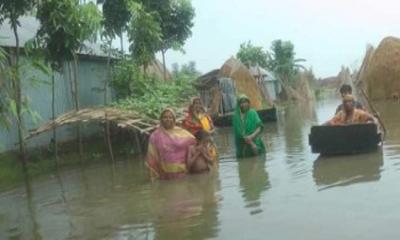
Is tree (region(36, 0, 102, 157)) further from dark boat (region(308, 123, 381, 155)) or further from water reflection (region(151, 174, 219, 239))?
dark boat (region(308, 123, 381, 155))

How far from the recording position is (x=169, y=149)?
10289 millimetres

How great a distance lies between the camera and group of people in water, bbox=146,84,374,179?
408 inches

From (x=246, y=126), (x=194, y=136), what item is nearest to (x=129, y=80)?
(x=246, y=126)

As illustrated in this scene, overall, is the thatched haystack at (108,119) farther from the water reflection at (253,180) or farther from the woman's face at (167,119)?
the woman's face at (167,119)

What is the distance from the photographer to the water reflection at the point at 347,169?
28.7 feet

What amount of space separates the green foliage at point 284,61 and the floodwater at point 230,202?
145 feet

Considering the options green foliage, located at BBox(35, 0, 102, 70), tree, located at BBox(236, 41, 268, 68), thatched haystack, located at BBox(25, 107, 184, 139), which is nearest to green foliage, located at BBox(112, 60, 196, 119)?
thatched haystack, located at BBox(25, 107, 184, 139)

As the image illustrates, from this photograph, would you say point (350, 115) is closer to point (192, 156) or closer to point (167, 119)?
point (192, 156)

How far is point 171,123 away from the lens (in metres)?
10.4

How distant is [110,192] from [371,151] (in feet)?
14.5

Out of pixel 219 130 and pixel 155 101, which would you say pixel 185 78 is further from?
pixel 155 101

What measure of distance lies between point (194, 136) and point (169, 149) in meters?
1.10

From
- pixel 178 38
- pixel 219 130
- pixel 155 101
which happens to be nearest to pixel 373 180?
pixel 155 101

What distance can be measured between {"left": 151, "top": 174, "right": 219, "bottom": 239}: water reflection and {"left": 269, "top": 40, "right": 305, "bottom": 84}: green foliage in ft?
153
